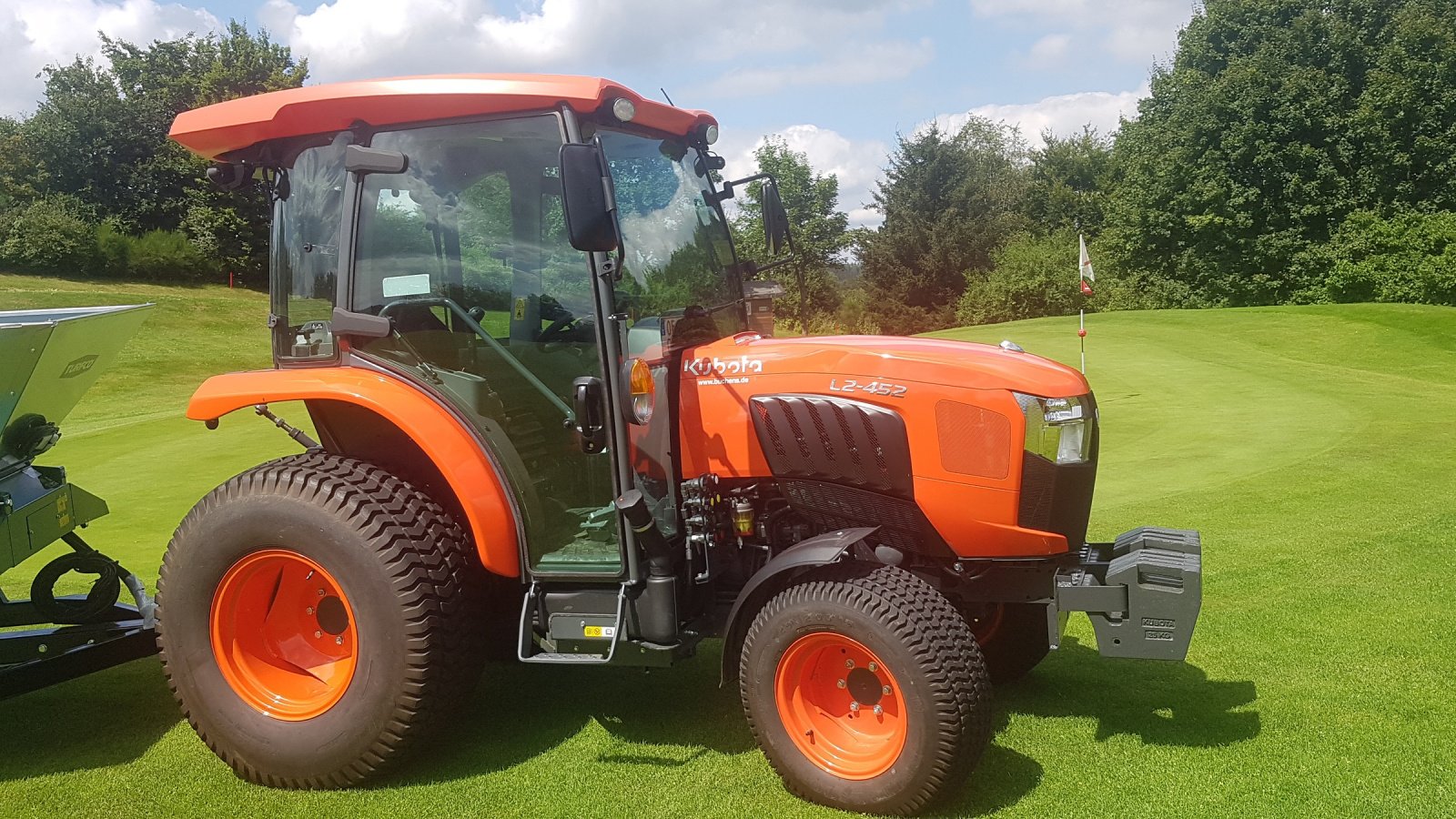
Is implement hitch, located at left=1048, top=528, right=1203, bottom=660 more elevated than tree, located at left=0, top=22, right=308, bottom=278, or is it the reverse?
tree, located at left=0, top=22, right=308, bottom=278

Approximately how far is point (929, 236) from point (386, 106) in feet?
118

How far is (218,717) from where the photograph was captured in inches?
135

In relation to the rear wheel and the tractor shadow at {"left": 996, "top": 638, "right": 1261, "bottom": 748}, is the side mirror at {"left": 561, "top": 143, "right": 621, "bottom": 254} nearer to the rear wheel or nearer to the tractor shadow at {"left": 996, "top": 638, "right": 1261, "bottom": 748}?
the rear wheel

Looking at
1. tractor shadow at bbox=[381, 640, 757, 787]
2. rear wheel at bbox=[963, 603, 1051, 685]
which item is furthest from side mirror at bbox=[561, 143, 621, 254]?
rear wheel at bbox=[963, 603, 1051, 685]

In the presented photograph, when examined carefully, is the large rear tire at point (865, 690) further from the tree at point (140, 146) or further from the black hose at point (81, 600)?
the tree at point (140, 146)

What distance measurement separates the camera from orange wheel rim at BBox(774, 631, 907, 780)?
122 inches

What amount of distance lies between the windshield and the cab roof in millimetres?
148

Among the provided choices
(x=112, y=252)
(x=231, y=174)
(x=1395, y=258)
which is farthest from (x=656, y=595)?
(x=112, y=252)

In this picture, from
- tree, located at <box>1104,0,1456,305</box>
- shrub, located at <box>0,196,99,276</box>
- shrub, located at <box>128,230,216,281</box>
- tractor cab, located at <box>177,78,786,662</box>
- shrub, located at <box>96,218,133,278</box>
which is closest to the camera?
tractor cab, located at <box>177,78,786,662</box>

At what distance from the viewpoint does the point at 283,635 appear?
3.61 meters

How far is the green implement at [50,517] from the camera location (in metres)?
3.72

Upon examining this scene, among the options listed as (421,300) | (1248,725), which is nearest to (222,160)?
Result: (421,300)

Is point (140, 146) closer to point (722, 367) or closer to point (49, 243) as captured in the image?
point (49, 243)

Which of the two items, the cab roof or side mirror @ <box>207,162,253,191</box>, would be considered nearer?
the cab roof
